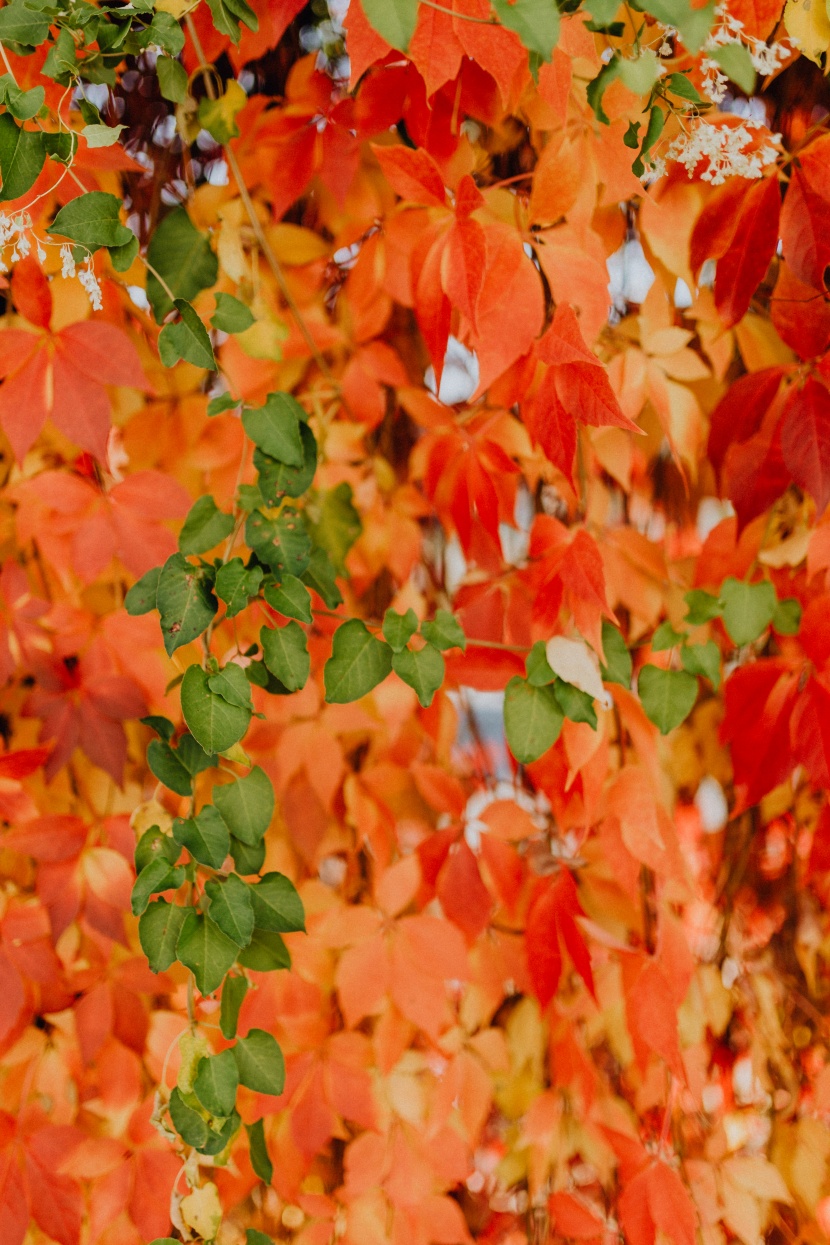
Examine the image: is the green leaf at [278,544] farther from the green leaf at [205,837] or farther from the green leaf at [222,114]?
the green leaf at [222,114]

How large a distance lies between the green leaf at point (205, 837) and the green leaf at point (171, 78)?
1.73 ft

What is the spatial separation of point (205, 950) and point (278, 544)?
11.8 inches

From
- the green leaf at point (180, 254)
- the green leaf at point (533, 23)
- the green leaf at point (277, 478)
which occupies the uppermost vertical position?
the green leaf at point (533, 23)

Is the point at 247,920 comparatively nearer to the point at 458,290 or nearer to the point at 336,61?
the point at 458,290

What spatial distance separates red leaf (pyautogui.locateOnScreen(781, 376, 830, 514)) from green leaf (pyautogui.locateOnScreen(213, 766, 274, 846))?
0.51 m

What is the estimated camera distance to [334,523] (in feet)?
2.55

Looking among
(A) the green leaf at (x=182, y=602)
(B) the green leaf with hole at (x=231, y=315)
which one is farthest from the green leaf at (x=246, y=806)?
(B) the green leaf with hole at (x=231, y=315)

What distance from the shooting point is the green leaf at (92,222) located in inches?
22.3

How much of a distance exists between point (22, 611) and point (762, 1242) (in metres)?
0.95

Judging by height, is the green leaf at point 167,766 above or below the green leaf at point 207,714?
below

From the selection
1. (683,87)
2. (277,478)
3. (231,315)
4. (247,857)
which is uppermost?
(683,87)

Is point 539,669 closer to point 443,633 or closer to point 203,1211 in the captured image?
point 443,633

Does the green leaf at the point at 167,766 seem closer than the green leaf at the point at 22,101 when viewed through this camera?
No

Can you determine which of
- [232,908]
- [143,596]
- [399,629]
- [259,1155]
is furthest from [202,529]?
[259,1155]
